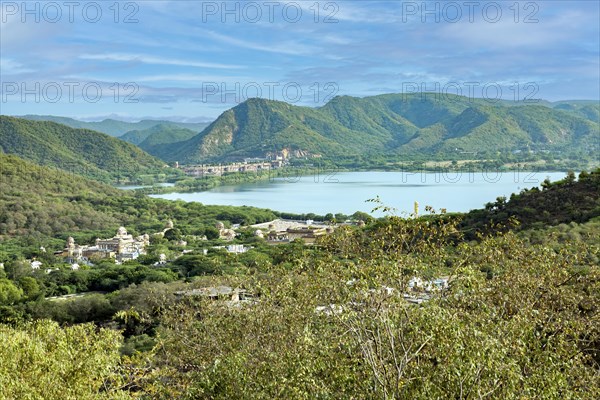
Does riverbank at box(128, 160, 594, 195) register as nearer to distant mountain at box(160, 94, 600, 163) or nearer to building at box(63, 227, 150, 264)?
distant mountain at box(160, 94, 600, 163)

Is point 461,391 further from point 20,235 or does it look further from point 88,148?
point 88,148

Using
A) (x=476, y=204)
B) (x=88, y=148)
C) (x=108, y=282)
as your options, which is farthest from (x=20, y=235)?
(x=88, y=148)

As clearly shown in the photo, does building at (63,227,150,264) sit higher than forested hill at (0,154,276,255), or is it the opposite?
forested hill at (0,154,276,255)

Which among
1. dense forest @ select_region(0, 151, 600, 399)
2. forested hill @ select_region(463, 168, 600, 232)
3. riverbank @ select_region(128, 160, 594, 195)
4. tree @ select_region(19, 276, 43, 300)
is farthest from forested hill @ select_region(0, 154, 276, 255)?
dense forest @ select_region(0, 151, 600, 399)

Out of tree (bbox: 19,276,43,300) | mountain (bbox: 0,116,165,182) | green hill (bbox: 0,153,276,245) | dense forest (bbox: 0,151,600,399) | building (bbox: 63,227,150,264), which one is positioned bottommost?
building (bbox: 63,227,150,264)

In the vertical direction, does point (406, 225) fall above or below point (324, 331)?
above

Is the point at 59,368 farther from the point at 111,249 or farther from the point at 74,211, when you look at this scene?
the point at 74,211
